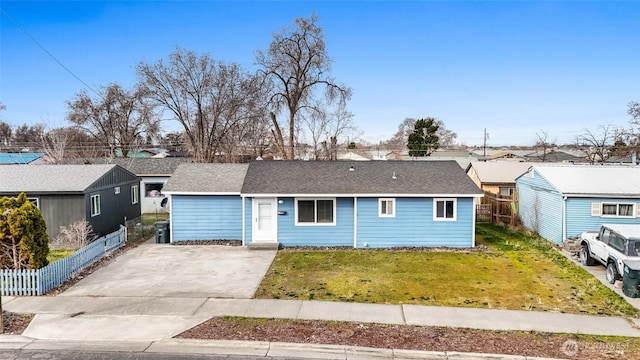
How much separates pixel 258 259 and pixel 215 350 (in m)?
8.08

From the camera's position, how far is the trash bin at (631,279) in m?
12.2

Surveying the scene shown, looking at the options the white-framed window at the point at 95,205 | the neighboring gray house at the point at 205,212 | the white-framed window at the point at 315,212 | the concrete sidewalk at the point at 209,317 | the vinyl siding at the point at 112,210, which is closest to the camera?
the concrete sidewalk at the point at 209,317

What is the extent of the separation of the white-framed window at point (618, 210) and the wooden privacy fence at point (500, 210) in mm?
6104

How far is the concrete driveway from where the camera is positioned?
12.7 m

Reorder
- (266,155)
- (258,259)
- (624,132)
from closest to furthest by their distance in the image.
Answer: (258,259) → (624,132) → (266,155)

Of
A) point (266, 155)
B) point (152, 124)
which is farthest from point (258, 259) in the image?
point (152, 124)

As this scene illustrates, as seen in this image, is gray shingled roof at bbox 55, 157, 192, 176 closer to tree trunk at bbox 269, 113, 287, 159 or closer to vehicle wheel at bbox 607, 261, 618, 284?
tree trunk at bbox 269, 113, 287, 159

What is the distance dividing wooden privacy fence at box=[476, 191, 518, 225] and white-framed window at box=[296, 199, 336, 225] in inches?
483

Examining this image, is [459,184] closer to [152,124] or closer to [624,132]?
[624,132]

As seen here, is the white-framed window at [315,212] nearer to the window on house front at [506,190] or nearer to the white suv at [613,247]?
the white suv at [613,247]

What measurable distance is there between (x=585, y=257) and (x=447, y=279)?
604 centimetres

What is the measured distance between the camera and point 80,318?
10477 millimetres

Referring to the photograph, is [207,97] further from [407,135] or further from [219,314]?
[407,135]

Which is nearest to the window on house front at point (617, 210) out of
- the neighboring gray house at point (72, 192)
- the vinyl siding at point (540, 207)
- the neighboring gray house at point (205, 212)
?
the vinyl siding at point (540, 207)
